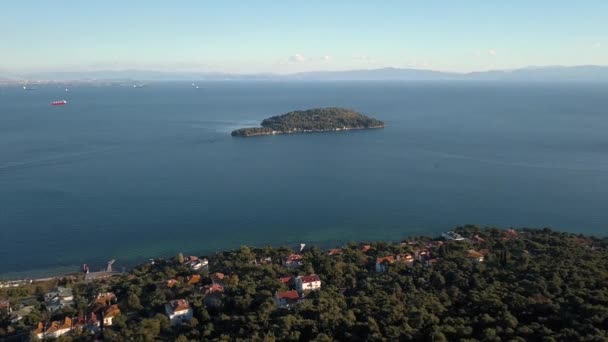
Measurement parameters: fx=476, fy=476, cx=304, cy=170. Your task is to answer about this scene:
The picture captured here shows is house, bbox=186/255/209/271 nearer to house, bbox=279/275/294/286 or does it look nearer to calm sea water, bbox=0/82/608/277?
calm sea water, bbox=0/82/608/277

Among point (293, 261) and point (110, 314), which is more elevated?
Result: point (293, 261)

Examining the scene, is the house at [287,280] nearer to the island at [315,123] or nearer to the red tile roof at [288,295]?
the red tile roof at [288,295]

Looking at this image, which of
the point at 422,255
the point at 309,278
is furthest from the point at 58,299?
the point at 422,255

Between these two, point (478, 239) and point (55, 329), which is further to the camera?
point (478, 239)

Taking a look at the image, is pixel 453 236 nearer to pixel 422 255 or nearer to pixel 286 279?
pixel 422 255

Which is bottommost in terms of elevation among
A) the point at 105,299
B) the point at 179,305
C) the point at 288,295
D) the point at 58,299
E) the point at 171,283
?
the point at 58,299

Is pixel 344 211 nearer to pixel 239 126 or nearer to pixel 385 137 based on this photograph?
pixel 385 137

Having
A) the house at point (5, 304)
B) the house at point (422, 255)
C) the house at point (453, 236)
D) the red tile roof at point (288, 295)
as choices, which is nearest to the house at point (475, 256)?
the house at point (422, 255)
